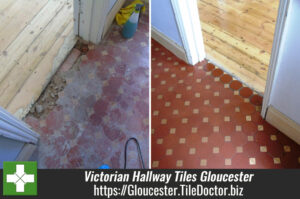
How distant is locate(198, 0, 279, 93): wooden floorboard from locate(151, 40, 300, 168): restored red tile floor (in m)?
0.16

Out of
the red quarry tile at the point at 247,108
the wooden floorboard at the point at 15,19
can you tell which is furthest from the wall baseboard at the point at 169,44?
the wooden floorboard at the point at 15,19

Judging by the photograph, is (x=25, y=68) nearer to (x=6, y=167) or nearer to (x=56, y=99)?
(x=56, y=99)

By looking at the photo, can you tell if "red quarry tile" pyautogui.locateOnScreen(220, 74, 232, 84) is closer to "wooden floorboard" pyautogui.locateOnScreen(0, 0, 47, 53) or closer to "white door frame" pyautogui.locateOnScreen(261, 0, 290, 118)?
"white door frame" pyautogui.locateOnScreen(261, 0, 290, 118)

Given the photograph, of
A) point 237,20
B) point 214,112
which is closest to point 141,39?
point 214,112

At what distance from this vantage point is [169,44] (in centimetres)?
297

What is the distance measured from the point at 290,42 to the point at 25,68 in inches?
67.4

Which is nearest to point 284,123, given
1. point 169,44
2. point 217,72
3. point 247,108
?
point 247,108

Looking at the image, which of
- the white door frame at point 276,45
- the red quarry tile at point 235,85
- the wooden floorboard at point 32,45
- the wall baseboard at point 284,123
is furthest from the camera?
the red quarry tile at point 235,85

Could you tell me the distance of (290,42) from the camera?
175cm

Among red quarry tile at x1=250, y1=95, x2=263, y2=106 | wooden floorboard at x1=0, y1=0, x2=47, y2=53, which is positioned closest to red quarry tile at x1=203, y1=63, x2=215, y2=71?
red quarry tile at x1=250, y1=95, x2=263, y2=106

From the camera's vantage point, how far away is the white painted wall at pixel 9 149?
143 centimetres

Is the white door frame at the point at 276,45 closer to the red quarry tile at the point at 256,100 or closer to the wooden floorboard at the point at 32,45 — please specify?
the red quarry tile at the point at 256,100

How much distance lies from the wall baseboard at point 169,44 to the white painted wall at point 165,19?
4cm

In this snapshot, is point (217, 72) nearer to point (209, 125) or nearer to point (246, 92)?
point (246, 92)
